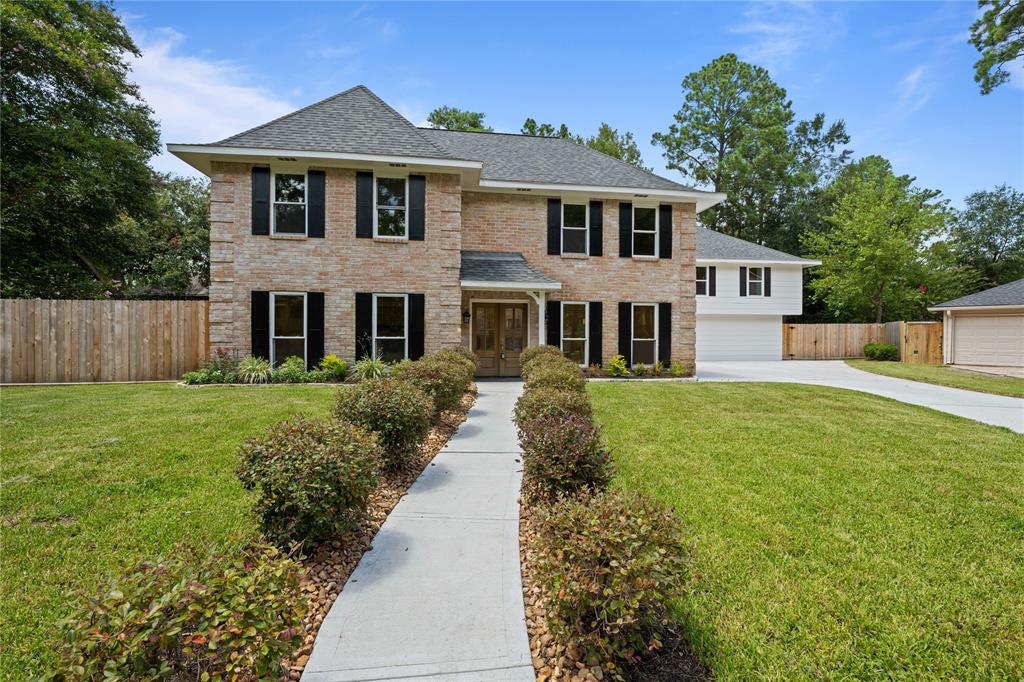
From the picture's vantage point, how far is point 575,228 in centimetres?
1420

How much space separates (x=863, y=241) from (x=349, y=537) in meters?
31.5

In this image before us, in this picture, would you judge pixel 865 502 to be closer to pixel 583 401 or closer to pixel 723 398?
pixel 583 401

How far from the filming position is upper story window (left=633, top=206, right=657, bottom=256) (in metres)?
14.4

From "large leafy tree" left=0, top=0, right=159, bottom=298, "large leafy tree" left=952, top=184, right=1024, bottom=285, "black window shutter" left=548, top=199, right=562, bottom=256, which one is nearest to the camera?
"black window shutter" left=548, top=199, right=562, bottom=256

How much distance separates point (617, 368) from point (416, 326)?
5816 millimetres

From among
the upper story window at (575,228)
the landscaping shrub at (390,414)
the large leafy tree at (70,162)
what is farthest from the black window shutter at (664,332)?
the large leafy tree at (70,162)

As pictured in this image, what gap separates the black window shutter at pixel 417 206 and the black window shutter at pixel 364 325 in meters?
2.04

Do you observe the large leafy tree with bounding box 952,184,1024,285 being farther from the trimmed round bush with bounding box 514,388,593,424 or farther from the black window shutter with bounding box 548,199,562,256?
the trimmed round bush with bounding box 514,388,593,424

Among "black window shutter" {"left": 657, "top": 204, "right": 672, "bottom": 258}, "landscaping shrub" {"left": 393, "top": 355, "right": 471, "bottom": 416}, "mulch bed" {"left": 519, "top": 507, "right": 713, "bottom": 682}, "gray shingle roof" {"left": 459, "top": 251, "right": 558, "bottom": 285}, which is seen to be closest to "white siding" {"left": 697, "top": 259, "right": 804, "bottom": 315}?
"black window shutter" {"left": 657, "top": 204, "right": 672, "bottom": 258}

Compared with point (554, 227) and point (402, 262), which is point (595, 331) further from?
point (402, 262)

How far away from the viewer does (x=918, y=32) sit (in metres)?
10.9

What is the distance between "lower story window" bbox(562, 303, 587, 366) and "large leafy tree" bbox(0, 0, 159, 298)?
1588 centimetres

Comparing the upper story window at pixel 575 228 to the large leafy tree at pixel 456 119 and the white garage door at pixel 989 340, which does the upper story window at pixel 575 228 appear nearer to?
the white garage door at pixel 989 340

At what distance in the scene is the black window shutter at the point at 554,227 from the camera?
14070mm
